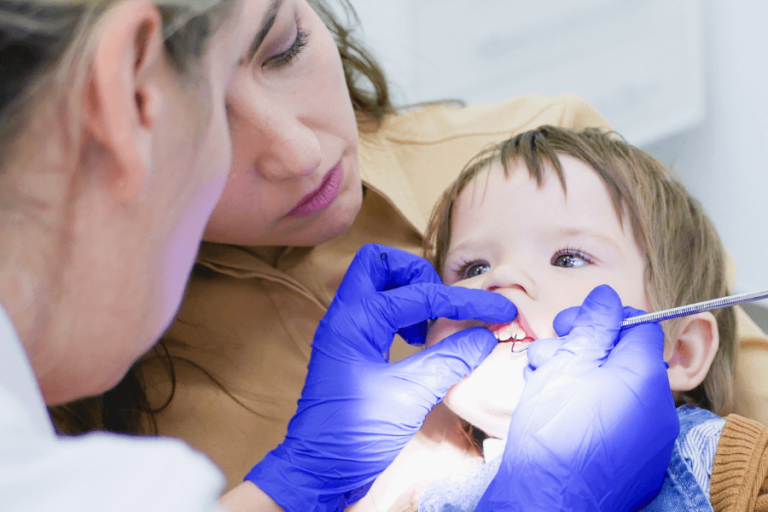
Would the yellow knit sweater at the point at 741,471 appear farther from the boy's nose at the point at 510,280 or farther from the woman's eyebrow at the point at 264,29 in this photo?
the woman's eyebrow at the point at 264,29

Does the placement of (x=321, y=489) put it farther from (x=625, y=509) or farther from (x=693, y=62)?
(x=693, y=62)

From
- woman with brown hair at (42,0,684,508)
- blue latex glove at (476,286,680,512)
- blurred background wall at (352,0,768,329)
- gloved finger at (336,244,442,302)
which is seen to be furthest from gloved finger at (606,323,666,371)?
blurred background wall at (352,0,768,329)

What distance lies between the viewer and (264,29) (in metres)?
0.96

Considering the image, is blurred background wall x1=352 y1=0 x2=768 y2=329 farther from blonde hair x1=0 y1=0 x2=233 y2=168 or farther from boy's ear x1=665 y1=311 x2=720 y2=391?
blonde hair x1=0 y1=0 x2=233 y2=168

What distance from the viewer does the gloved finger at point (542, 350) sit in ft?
3.30

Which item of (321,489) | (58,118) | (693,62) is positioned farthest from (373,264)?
(693,62)

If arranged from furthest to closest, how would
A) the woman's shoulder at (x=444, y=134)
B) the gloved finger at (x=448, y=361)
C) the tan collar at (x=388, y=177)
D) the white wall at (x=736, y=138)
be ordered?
the white wall at (x=736, y=138) → the woman's shoulder at (x=444, y=134) → the tan collar at (x=388, y=177) → the gloved finger at (x=448, y=361)

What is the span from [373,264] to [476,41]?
1.52 m

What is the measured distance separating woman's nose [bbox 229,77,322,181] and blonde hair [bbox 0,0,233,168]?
0.35 m

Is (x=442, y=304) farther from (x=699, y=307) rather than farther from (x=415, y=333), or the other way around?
(x=699, y=307)

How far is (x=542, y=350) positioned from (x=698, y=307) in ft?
0.77

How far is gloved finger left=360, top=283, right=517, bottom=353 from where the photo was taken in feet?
3.53

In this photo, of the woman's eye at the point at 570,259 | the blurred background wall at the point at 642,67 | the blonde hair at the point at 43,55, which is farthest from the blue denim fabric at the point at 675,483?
the blurred background wall at the point at 642,67

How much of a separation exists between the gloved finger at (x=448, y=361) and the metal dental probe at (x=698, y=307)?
23 cm
